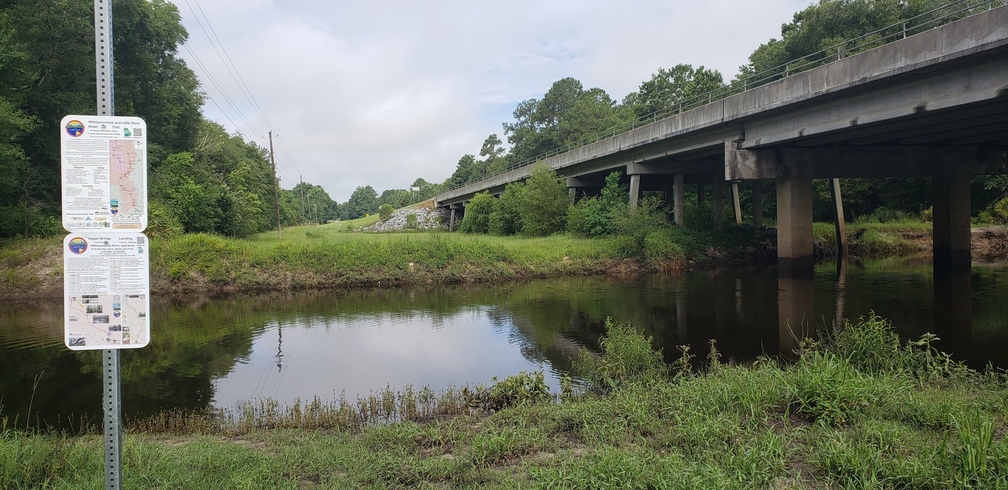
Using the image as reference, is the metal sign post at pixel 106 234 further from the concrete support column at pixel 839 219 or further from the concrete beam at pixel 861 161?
the concrete support column at pixel 839 219

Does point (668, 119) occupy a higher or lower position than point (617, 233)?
higher

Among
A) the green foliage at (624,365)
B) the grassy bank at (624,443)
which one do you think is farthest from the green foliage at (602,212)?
the grassy bank at (624,443)

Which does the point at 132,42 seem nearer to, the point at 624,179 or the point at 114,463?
the point at 624,179

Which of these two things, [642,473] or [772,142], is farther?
[772,142]

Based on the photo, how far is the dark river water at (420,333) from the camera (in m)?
11.2

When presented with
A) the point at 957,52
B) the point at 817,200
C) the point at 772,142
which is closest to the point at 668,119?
the point at 772,142

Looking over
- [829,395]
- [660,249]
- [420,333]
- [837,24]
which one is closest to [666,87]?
[837,24]

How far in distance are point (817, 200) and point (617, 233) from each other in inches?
852

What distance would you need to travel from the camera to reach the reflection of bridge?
609 inches

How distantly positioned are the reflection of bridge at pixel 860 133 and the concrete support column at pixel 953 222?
0.05 metres

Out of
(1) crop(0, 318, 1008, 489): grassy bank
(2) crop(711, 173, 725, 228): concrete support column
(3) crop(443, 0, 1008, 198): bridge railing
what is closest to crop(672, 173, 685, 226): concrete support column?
(2) crop(711, 173, 725, 228): concrete support column

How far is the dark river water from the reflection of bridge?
229 cm

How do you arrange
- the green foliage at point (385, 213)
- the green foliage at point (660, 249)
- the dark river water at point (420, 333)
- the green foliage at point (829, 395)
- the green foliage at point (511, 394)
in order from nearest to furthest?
the green foliage at point (829, 395)
the green foliage at point (511, 394)
the dark river water at point (420, 333)
the green foliage at point (660, 249)
the green foliage at point (385, 213)

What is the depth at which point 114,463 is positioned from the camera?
144 inches
